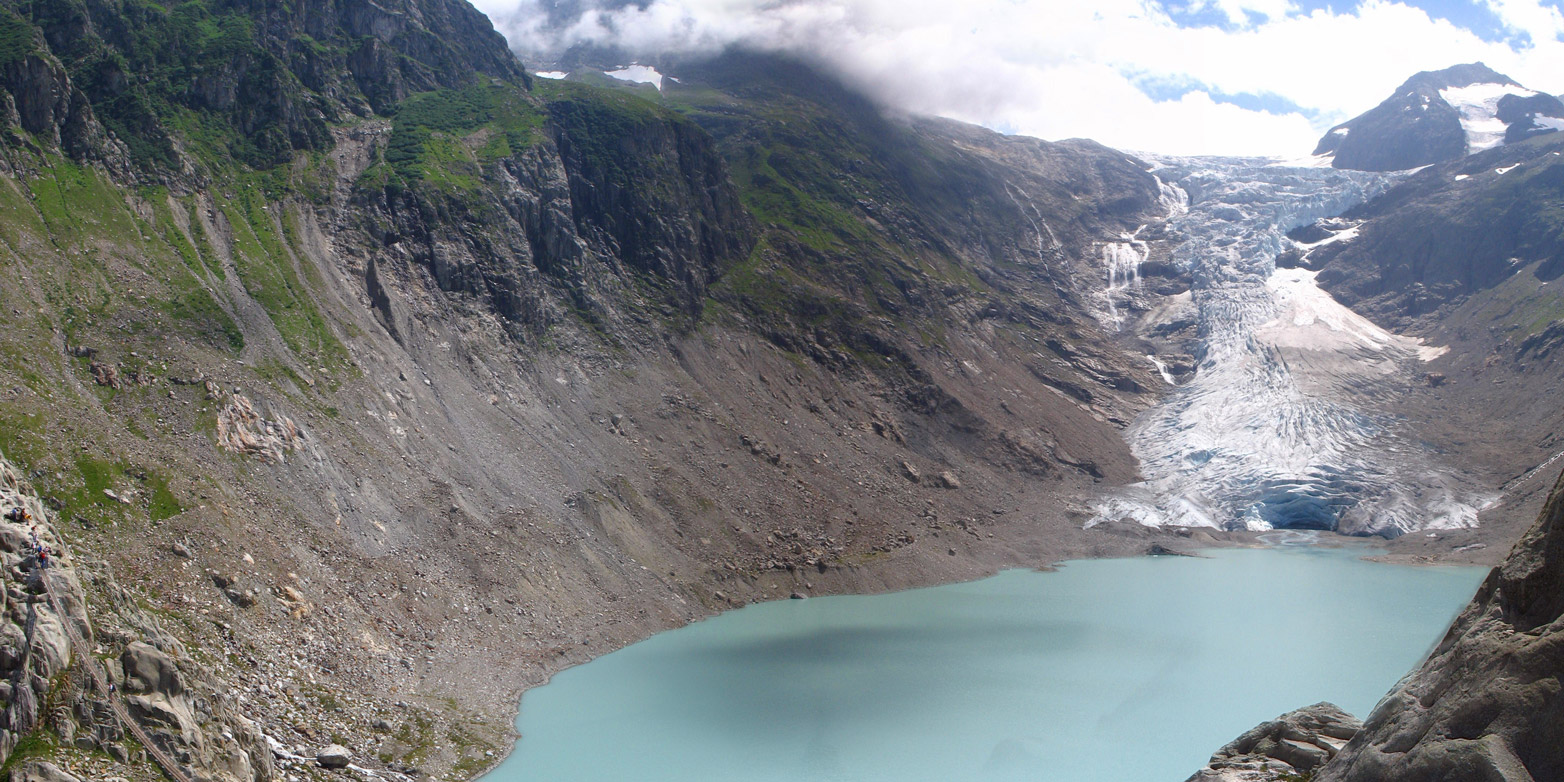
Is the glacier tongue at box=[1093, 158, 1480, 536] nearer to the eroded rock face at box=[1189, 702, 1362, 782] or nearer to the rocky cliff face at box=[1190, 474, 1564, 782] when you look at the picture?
the eroded rock face at box=[1189, 702, 1362, 782]

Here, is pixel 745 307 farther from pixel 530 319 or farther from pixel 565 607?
pixel 565 607

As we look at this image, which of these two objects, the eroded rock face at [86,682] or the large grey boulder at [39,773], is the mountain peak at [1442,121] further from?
the large grey boulder at [39,773]

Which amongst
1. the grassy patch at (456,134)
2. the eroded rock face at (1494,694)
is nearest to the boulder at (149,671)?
the eroded rock face at (1494,694)

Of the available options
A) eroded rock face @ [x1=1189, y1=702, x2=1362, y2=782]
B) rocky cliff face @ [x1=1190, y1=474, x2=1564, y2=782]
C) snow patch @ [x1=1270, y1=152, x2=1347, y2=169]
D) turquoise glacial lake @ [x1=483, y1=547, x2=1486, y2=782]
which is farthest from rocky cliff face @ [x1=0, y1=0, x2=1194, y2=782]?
snow patch @ [x1=1270, y1=152, x2=1347, y2=169]

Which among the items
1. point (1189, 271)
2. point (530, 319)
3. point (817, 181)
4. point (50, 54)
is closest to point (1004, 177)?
point (1189, 271)

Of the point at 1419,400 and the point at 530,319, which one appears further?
the point at 1419,400

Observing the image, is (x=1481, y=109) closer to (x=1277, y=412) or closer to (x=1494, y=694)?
(x=1277, y=412)

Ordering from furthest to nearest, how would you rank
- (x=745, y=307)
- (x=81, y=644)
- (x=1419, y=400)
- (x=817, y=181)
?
(x=817, y=181)
(x=1419, y=400)
(x=745, y=307)
(x=81, y=644)
